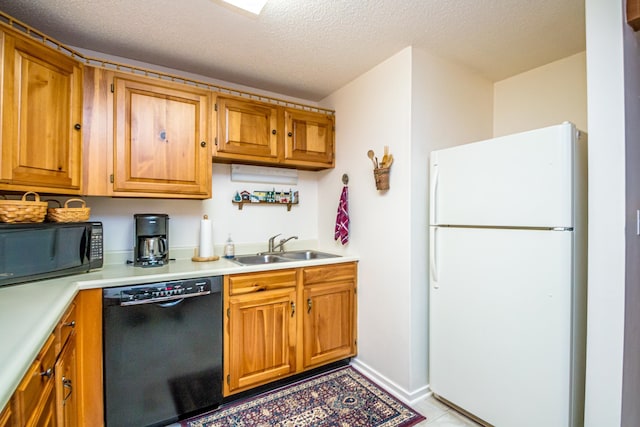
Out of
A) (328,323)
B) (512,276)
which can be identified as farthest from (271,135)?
(512,276)

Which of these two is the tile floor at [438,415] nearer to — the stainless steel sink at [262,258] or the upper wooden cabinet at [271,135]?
the stainless steel sink at [262,258]

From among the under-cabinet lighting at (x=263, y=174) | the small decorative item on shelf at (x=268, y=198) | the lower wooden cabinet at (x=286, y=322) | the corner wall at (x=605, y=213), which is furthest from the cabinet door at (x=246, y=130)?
the corner wall at (x=605, y=213)

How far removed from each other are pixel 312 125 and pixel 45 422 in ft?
7.69

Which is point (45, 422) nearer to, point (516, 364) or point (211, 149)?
point (211, 149)

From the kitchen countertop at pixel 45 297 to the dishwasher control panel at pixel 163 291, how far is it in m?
0.03

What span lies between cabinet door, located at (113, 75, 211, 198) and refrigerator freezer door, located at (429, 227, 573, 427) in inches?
66.9

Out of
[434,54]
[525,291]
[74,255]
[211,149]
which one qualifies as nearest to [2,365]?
[74,255]

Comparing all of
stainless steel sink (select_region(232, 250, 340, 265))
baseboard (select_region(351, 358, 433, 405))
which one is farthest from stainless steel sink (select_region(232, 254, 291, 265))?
baseboard (select_region(351, 358, 433, 405))

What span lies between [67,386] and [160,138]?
4.70 feet

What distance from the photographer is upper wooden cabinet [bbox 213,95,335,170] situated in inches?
90.0

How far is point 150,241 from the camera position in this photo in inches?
82.2

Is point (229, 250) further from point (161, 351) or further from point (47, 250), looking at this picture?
point (47, 250)

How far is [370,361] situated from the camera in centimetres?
238

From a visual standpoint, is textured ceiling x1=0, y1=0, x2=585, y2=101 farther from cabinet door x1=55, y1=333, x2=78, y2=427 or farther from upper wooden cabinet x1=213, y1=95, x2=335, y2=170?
cabinet door x1=55, y1=333, x2=78, y2=427
